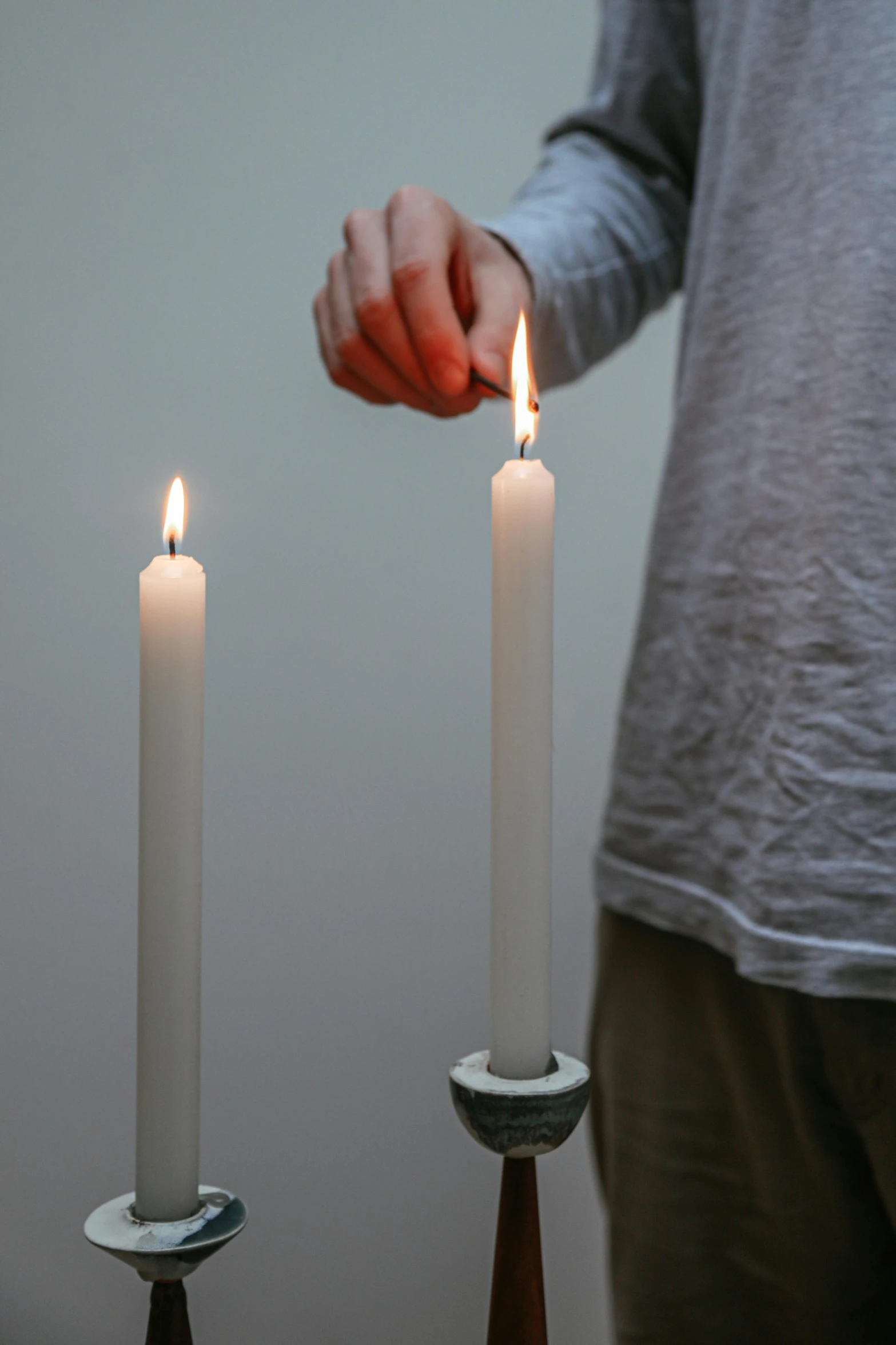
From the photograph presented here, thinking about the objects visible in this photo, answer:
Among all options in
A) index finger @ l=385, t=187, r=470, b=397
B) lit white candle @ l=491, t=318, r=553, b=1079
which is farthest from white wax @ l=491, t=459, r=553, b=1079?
index finger @ l=385, t=187, r=470, b=397

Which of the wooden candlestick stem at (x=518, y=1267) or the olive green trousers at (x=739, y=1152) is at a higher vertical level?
the wooden candlestick stem at (x=518, y=1267)

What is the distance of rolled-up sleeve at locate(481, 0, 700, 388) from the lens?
55 cm

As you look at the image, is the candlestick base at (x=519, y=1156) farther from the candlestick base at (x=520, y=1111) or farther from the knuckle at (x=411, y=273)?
the knuckle at (x=411, y=273)

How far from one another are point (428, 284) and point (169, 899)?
0.23m

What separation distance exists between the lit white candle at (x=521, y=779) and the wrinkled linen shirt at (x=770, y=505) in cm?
21

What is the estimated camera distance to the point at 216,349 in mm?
926

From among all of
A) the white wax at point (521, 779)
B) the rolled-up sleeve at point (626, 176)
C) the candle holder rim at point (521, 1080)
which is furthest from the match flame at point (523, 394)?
the rolled-up sleeve at point (626, 176)

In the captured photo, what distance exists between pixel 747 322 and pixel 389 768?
58cm

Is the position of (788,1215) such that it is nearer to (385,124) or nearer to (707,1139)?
(707,1139)

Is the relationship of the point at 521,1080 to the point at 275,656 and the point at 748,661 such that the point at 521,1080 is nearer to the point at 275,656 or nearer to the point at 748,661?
the point at 748,661

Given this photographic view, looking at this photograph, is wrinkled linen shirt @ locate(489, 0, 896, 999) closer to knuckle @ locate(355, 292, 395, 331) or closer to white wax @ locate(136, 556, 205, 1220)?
knuckle @ locate(355, 292, 395, 331)

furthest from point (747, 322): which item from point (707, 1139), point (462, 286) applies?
point (707, 1139)

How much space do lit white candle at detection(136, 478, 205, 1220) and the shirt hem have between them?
0.83 feet

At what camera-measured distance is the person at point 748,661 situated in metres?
0.41
